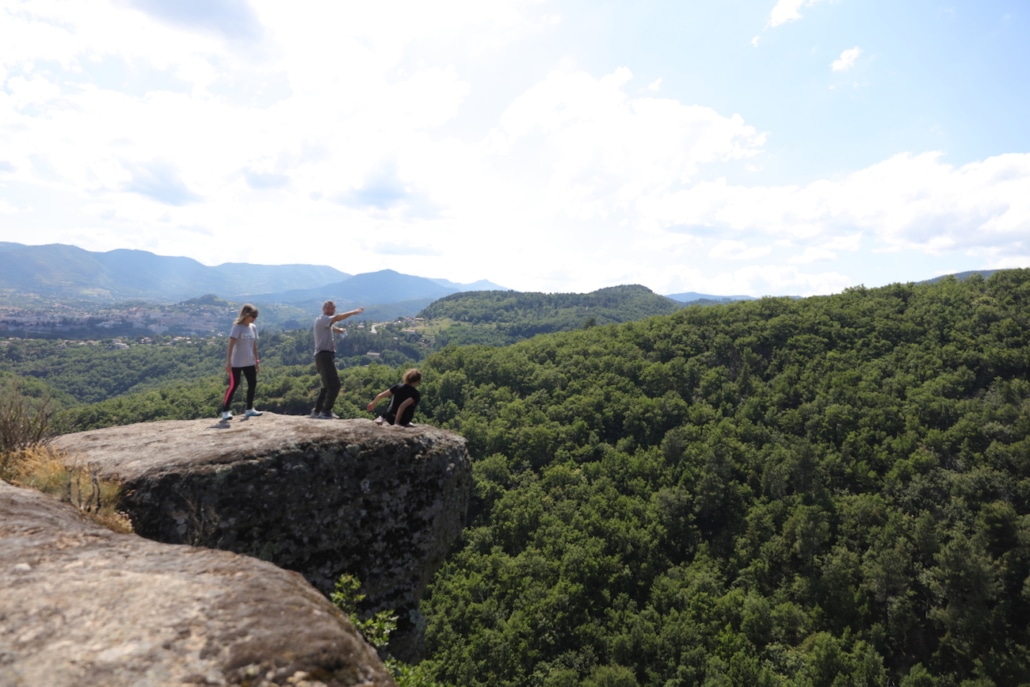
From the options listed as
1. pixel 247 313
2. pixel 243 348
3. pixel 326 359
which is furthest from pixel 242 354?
pixel 326 359

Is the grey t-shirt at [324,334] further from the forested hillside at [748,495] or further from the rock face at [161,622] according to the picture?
the forested hillside at [748,495]

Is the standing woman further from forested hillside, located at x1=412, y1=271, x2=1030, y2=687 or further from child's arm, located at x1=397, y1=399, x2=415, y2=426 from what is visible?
forested hillside, located at x1=412, y1=271, x2=1030, y2=687

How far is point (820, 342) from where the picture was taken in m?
95.4

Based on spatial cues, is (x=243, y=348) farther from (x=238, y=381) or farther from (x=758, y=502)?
(x=758, y=502)

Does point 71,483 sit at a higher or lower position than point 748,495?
higher

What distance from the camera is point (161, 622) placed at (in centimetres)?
356

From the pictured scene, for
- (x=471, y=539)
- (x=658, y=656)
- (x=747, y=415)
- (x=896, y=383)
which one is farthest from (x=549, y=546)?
(x=896, y=383)

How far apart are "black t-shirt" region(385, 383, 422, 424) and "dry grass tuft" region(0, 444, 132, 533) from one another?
4.77 metres

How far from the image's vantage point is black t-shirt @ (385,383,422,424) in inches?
419

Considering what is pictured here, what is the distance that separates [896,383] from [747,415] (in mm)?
23086

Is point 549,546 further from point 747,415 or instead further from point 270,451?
point 270,451

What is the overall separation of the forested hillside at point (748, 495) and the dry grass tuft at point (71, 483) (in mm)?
45953

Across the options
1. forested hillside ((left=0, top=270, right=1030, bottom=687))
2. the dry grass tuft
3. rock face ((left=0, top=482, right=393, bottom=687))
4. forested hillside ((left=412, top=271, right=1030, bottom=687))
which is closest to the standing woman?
the dry grass tuft

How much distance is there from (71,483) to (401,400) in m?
5.44
